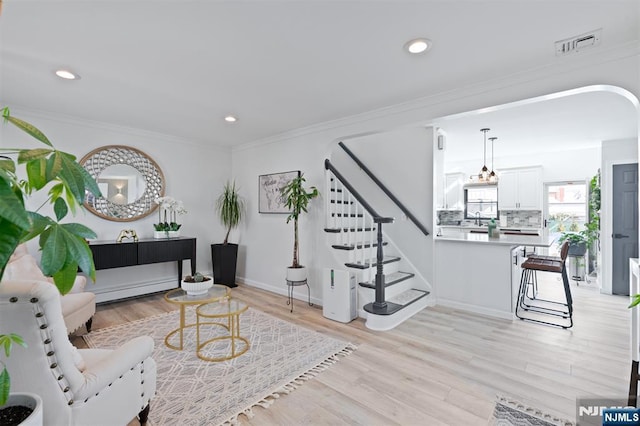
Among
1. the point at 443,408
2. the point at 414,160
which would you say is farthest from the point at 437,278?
the point at 443,408

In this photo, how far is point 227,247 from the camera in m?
4.90

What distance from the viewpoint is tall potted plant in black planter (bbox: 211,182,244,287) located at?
4855 mm

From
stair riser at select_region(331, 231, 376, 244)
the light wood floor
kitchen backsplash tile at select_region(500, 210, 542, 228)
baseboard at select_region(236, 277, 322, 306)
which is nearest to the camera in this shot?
the light wood floor

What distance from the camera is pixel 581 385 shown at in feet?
7.09

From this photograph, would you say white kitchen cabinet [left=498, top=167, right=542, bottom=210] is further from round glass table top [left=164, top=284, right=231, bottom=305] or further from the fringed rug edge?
round glass table top [left=164, top=284, right=231, bottom=305]

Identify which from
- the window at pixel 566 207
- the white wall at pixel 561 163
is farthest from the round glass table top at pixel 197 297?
the window at pixel 566 207

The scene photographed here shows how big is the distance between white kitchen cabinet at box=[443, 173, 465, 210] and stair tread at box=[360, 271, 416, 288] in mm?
4011

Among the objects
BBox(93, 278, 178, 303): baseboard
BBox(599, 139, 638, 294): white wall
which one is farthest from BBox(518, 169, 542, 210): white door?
BBox(93, 278, 178, 303): baseboard

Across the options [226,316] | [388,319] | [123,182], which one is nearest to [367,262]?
[388,319]

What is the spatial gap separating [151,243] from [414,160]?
12.9 ft

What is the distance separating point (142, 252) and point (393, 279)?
3.40 metres

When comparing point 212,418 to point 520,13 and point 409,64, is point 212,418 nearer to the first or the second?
point 409,64

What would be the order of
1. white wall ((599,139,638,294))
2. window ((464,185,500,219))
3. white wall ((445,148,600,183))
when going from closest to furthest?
white wall ((599,139,638,294)), white wall ((445,148,600,183)), window ((464,185,500,219))

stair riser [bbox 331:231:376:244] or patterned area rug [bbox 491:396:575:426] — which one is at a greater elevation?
stair riser [bbox 331:231:376:244]
